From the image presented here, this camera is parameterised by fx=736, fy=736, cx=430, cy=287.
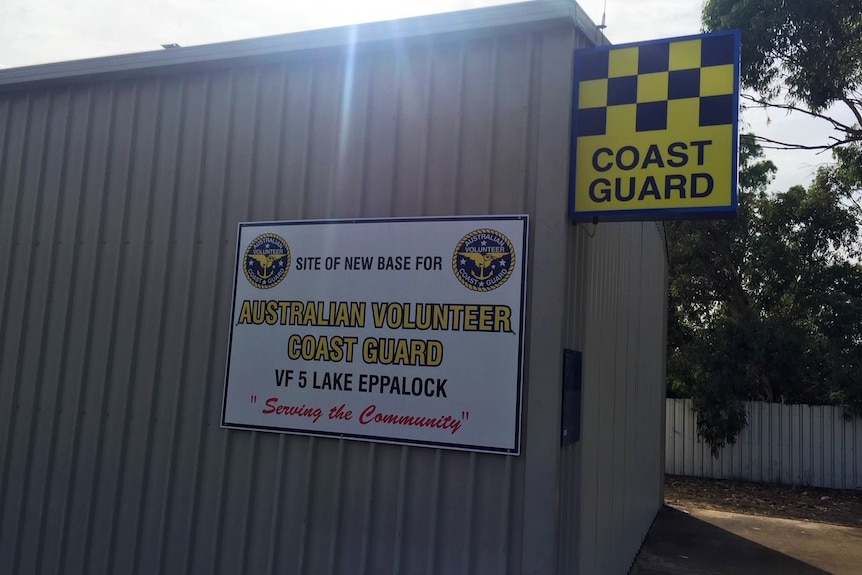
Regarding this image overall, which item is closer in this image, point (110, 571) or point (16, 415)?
point (110, 571)

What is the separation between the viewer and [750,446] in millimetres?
13773

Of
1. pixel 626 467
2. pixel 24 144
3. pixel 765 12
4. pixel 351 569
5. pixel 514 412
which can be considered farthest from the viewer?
pixel 765 12

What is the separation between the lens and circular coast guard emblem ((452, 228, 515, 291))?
396 cm

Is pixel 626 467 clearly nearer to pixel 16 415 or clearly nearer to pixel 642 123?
pixel 642 123

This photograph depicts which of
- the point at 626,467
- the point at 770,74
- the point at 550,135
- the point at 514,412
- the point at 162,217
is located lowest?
the point at 626,467

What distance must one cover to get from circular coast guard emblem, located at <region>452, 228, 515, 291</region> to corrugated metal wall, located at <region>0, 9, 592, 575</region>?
17 cm

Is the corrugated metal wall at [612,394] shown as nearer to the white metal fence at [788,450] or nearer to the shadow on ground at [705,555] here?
the shadow on ground at [705,555]

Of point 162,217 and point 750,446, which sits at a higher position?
point 162,217

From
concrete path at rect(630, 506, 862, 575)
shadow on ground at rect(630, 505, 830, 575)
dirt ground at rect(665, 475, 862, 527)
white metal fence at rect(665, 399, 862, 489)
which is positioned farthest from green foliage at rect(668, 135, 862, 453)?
shadow on ground at rect(630, 505, 830, 575)

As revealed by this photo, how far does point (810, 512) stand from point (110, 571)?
1029 centimetres

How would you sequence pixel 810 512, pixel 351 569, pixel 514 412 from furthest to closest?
pixel 810 512, pixel 351 569, pixel 514 412

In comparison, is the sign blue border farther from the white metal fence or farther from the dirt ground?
the white metal fence

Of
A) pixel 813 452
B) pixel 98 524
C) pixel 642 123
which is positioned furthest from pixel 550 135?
pixel 813 452

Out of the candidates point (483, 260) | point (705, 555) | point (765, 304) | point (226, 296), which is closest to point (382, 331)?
point (483, 260)
